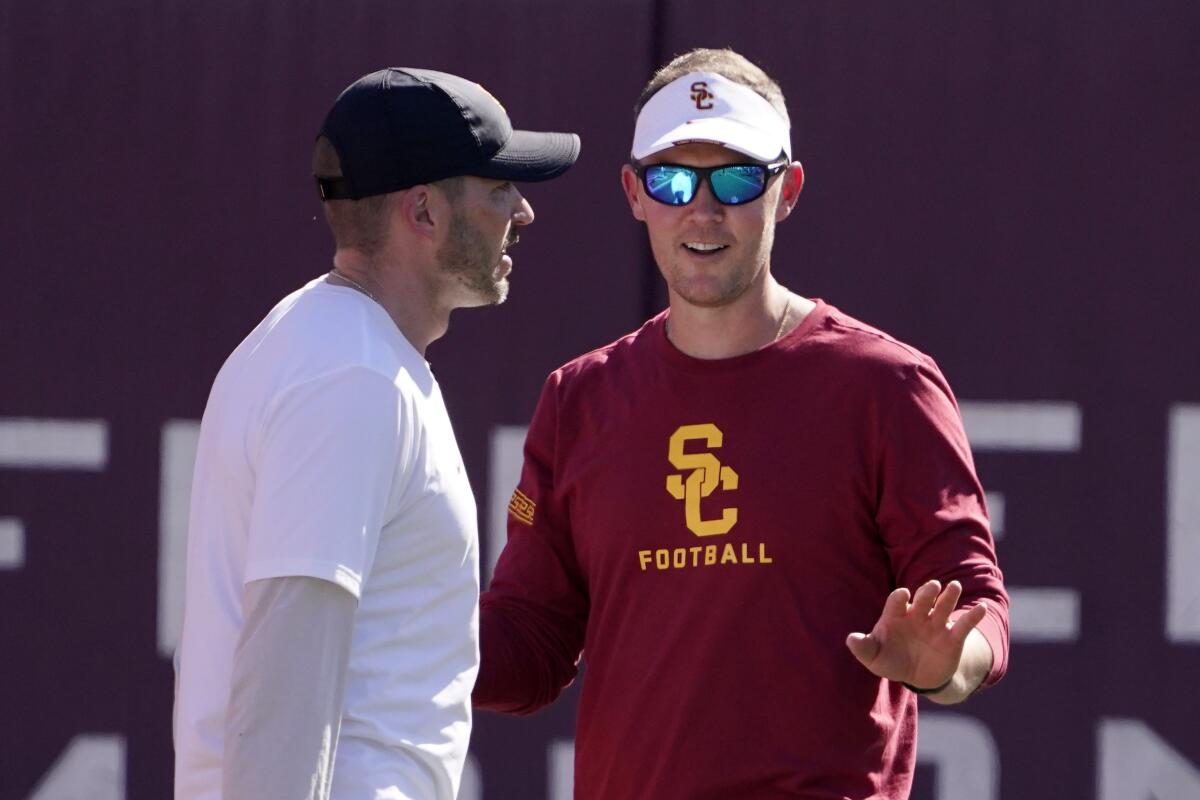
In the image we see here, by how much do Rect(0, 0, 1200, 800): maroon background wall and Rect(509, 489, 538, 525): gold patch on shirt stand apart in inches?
45.1

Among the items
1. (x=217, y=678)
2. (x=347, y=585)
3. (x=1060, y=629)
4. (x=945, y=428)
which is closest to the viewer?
(x=347, y=585)

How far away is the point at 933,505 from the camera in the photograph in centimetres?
A: 223

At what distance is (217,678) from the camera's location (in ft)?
5.80

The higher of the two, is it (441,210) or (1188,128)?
(1188,128)

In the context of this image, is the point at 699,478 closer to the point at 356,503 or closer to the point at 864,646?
the point at 864,646

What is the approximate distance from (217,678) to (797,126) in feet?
7.44

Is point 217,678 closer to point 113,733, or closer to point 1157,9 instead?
point 113,733

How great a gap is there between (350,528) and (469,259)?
470 millimetres

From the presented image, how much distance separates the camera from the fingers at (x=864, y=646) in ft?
6.53

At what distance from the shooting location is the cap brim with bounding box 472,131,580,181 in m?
2.03

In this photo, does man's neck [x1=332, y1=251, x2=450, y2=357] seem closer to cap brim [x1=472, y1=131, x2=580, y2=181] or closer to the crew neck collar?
cap brim [x1=472, y1=131, x2=580, y2=181]

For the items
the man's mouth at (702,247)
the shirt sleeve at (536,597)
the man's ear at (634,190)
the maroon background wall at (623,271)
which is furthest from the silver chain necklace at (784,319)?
the maroon background wall at (623,271)

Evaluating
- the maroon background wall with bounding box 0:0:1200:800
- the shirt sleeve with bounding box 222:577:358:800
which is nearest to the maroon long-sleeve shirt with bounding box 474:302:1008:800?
the shirt sleeve with bounding box 222:577:358:800

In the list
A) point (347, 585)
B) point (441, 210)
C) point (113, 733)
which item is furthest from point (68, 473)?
point (347, 585)
